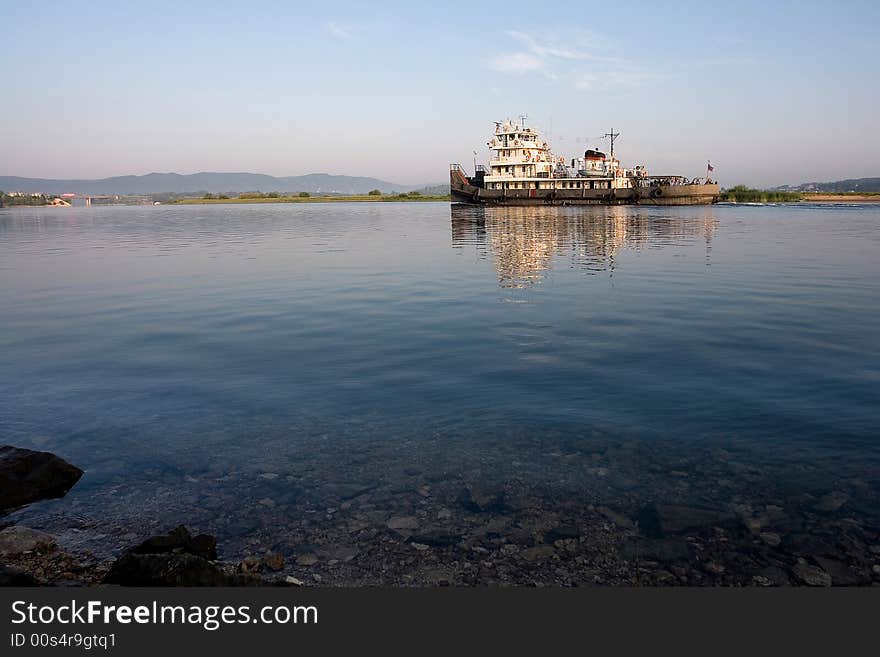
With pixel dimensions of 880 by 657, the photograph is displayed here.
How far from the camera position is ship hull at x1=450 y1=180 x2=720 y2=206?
82250mm

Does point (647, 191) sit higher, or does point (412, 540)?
point (647, 191)

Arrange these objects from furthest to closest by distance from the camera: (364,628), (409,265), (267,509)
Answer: (409,265)
(267,509)
(364,628)

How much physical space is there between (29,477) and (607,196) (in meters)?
83.2

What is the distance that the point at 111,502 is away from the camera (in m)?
6.02

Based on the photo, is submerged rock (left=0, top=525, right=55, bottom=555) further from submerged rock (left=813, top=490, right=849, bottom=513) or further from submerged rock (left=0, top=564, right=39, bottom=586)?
submerged rock (left=813, top=490, right=849, bottom=513)

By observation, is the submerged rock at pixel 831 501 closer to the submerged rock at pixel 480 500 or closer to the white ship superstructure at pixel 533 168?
the submerged rock at pixel 480 500

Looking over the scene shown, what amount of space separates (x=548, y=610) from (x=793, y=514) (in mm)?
2749

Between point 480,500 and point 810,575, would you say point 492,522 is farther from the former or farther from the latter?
point 810,575

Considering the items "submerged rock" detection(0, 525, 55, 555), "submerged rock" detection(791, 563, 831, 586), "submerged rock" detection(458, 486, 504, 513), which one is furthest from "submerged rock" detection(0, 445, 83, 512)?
"submerged rock" detection(791, 563, 831, 586)

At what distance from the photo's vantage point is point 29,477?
20.1ft

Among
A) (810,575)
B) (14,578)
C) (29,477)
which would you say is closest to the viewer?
(14,578)

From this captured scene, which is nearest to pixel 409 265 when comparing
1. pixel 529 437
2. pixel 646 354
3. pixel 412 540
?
pixel 646 354

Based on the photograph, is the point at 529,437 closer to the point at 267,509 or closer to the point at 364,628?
the point at 267,509

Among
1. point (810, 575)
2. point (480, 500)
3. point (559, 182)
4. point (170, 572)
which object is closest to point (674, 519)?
point (810, 575)
